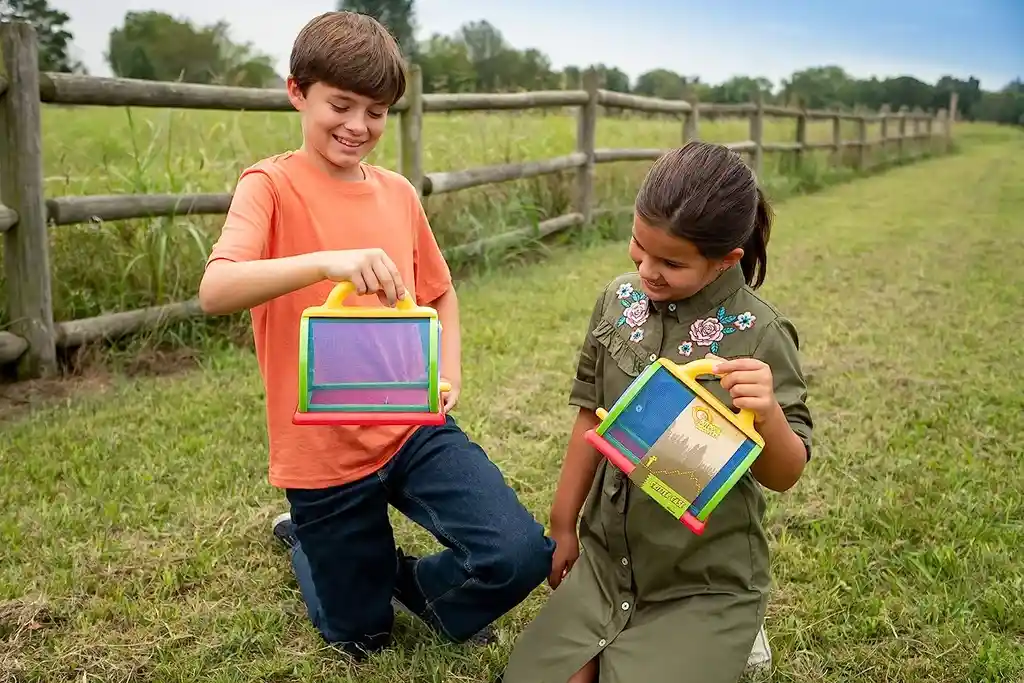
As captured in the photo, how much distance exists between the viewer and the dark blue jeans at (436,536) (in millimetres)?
1800

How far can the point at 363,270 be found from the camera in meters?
1.48

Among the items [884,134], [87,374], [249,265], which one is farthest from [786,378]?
[884,134]

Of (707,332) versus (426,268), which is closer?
(707,332)

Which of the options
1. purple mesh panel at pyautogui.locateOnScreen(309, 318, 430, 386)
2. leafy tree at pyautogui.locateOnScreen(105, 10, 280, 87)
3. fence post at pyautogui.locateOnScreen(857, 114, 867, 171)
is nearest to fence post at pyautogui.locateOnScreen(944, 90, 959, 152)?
fence post at pyautogui.locateOnScreen(857, 114, 867, 171)

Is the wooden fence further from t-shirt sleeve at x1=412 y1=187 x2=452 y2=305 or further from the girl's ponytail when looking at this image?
the girl's ponytail

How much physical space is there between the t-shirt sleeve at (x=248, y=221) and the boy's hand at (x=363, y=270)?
0.23 m

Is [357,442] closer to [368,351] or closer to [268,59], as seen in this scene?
[368,351]

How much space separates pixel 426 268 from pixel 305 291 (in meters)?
0.33

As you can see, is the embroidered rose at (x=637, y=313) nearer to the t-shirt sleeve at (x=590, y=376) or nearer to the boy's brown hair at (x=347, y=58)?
the t-shirt sleeve at (x=590, y=376)

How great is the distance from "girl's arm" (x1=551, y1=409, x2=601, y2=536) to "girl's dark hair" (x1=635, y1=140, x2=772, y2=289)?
45 cm

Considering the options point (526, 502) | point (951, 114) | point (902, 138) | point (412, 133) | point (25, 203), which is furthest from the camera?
point (951, 114)

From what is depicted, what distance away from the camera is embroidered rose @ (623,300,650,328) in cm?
171

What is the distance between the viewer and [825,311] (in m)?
4.97

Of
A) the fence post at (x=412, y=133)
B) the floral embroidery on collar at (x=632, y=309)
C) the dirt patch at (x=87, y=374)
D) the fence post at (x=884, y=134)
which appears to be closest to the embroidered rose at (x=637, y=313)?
the floral embroidery on collar at (x=632, y=309)
